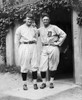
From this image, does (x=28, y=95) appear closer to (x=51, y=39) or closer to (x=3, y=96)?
(x=3, y=96)

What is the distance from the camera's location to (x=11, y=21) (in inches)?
338

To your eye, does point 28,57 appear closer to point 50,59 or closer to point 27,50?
point 27,50

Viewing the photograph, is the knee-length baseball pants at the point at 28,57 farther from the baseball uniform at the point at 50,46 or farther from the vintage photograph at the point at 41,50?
the baseball uniform at the point at 50,46

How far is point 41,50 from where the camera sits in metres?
6.19

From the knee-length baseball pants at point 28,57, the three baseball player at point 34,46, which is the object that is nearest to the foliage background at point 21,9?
the three baseball player at point 34,46

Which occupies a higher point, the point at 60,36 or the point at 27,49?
the point at 60,36

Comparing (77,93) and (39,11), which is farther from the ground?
(39,11)

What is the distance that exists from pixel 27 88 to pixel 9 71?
8.75ft

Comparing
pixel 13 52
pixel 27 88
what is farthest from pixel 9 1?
pixel 27 88

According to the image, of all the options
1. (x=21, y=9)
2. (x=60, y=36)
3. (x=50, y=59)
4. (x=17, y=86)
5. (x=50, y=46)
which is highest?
(x=21, y=9)

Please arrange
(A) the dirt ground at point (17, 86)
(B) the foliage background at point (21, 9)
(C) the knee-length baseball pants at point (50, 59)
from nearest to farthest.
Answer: (A) the dirt ground at point (17, 86) < (C) the knee-length baseball pants at point (50, 59) < (B) the foliage background at point (21, 9)

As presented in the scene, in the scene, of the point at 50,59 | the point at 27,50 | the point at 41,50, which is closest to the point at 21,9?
the point at 41,50

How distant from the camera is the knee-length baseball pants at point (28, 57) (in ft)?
18.5

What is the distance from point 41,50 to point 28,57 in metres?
0.64
